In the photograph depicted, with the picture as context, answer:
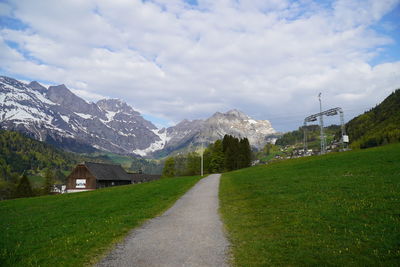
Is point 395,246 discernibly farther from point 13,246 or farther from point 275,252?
point 13,246

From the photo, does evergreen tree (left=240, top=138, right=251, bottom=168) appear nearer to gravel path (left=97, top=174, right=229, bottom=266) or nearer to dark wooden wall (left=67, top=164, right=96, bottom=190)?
dark wooden wall (left=67, top=164, right=96, bottom=190)

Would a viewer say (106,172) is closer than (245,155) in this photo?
No

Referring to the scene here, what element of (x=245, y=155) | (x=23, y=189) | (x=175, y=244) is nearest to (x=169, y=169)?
(x=245, y=155)

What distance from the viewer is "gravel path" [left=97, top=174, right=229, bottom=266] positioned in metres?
9.69

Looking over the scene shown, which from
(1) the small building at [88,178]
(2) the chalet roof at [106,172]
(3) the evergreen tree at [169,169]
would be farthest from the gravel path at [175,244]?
(3) the evergreen tree at [169,169]

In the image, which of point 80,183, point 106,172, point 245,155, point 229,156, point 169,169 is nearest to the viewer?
point 80,183

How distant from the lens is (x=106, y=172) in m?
108

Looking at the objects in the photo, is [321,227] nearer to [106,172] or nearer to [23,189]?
[23,189]

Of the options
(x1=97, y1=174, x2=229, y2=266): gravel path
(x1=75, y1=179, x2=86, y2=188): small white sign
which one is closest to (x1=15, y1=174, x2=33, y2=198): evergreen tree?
(x1=75, y1=179, x2=86, y2=188): small white sign

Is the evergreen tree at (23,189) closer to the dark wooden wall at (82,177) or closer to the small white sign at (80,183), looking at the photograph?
the dark wooden wall at (82,177)

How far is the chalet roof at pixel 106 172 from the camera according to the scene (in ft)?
332

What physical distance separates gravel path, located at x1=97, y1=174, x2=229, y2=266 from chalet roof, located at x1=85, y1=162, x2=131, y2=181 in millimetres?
91584

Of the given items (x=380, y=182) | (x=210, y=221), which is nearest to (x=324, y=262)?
(x=210, y=221)

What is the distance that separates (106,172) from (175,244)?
10272cm
